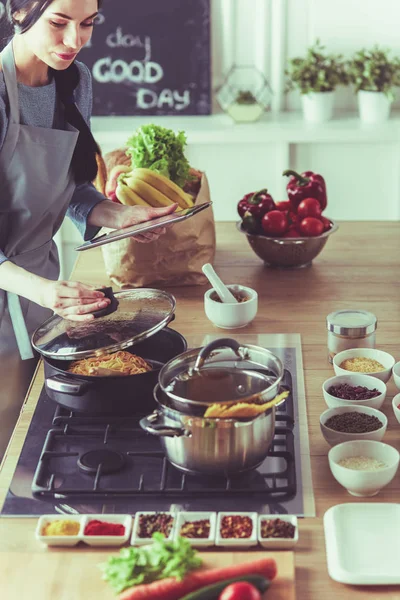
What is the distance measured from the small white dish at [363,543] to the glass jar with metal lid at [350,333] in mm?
563

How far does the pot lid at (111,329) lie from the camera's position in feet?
5.20

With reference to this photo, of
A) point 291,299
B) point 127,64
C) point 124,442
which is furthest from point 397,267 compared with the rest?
point 127,64

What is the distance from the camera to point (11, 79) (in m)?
1.92

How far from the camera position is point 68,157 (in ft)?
6.74

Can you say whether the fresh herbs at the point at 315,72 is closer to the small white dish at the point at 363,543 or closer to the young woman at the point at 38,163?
the young woman at the point at 38,163

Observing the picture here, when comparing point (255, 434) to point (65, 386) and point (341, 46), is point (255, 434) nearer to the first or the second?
point (65, 386)

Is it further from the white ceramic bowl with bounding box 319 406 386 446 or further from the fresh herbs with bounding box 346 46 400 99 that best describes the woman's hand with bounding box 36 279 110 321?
the fresh herbs with bounding box 346 46 400 99

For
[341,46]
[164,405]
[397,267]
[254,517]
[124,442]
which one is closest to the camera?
[254,517]

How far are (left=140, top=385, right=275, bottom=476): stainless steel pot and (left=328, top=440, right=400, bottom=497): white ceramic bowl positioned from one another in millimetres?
121

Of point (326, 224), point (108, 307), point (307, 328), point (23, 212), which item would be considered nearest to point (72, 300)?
point (108, 307)

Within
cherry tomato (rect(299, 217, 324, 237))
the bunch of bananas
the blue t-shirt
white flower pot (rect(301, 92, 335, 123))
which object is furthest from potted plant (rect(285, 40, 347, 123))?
the blue t-shirt

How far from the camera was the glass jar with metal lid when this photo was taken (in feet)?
6.11

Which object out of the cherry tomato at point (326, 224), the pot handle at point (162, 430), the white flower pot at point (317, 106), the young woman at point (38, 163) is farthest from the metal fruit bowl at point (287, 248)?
the white flower pot at point (317, 106)

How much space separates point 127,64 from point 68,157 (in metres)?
1.99
